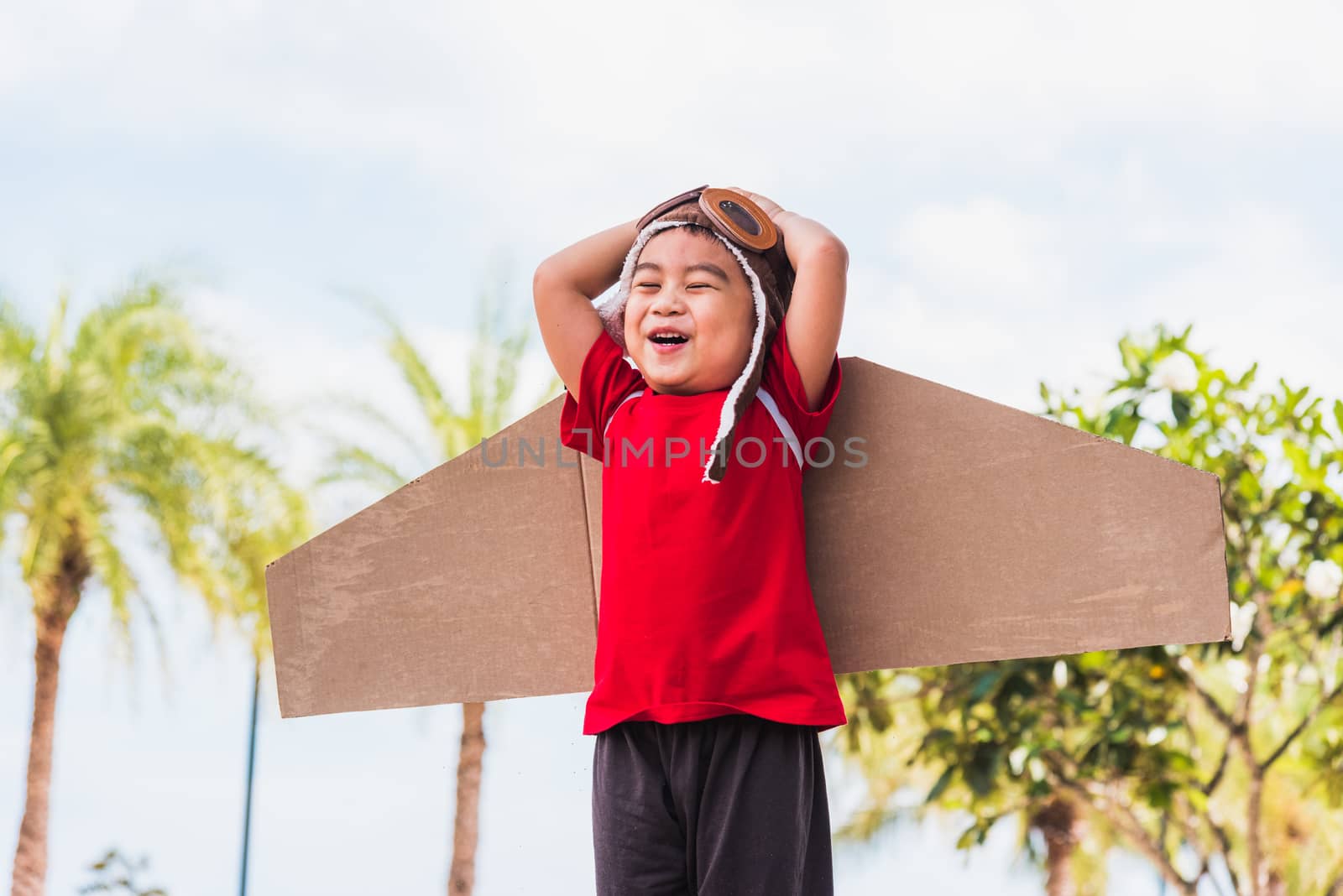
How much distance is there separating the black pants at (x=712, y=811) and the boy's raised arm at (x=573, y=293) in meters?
0.63

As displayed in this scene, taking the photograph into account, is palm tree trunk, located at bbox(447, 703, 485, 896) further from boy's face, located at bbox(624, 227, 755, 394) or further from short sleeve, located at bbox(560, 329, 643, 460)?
boy's face, located at bbox(624, 227, 755, 394)

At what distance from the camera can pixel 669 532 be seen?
2014 mm

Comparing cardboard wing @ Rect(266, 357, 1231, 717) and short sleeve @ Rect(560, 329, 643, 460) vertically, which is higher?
short sleeve @ Rect(560, 329, 643, 460)

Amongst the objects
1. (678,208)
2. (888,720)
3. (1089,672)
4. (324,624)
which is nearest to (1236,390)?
(1089,672)

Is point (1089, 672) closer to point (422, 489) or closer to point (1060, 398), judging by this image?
point (1060, 398)

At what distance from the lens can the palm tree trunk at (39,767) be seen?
8.84m

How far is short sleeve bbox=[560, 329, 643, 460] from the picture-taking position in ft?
7.27

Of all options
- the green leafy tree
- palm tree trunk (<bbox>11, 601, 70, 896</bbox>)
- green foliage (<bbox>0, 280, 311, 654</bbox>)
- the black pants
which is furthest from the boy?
palm tree trunk (<bbox>11, 601, 70, 896</bbox>)

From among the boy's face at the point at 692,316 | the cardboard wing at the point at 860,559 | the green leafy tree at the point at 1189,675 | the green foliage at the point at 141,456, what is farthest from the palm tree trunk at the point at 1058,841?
the boy's face at the point at 692,316

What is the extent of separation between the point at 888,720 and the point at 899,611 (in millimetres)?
4811

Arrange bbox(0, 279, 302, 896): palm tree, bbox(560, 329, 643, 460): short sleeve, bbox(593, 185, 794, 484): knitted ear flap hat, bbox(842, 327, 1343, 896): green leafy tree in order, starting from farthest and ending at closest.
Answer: bbox(0, 279, 302, 896): palm tree → bbox(842, 327, 1343, 896): green leafy tree → bbox(560, 329, 643, 460): short sleeve → bbox(593, 185, 794, 484): knitted ear flap hat

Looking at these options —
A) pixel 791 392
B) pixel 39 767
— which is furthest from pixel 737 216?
pixel 39 767

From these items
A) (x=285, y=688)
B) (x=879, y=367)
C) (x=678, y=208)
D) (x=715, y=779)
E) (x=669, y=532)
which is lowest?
(x=715, y=779)

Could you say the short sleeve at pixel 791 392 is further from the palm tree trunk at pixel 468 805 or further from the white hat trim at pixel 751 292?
the palm tree trunk at pixel 468 805
